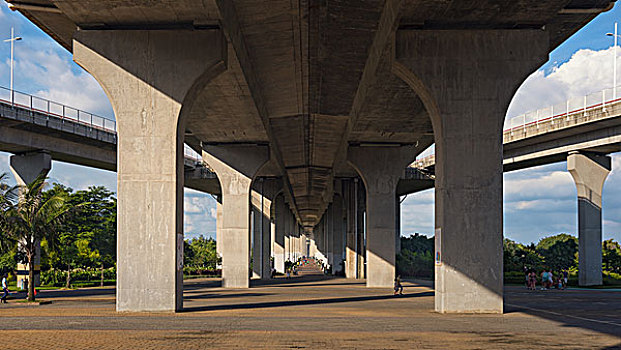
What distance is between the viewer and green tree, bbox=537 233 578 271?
8183 cm

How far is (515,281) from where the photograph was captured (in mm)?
55219

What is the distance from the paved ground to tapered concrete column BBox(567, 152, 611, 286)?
74.4 ft

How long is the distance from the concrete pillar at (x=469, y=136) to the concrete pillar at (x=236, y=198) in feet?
80.4

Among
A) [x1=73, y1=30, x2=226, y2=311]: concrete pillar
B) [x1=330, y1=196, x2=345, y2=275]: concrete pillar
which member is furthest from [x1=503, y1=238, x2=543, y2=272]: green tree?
[x1=73, y1=30, x2=226, y2=311]: concrete pillar

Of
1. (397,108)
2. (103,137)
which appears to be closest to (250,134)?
(397,108)

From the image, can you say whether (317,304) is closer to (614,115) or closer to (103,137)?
(614,115)

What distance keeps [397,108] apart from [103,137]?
85.4 ft

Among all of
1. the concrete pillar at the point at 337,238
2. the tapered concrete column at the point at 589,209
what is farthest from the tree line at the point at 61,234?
the tapered concrete column at the point at 589,209

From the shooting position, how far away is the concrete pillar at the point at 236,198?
46.0 meters

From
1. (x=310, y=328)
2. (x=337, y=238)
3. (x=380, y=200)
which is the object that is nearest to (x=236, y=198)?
(x=380, y=200)

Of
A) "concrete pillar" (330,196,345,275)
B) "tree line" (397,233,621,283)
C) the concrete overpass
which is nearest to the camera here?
the concrete overpass

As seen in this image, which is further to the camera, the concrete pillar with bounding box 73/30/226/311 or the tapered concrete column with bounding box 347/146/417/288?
the tapered concrete column with bounding box 347/146/417/288

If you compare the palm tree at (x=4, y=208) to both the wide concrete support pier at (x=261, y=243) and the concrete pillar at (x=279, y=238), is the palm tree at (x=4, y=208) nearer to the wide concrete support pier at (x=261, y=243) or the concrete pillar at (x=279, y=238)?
the wide concrete support pier at (x=261, y=243)

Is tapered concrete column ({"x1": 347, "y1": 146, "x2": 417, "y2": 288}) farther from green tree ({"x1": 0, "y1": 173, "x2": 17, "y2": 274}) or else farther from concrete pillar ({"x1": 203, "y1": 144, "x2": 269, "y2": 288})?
green tree ({"x1": 0, "y1": 173, "x2": 17, "y2": 274})
